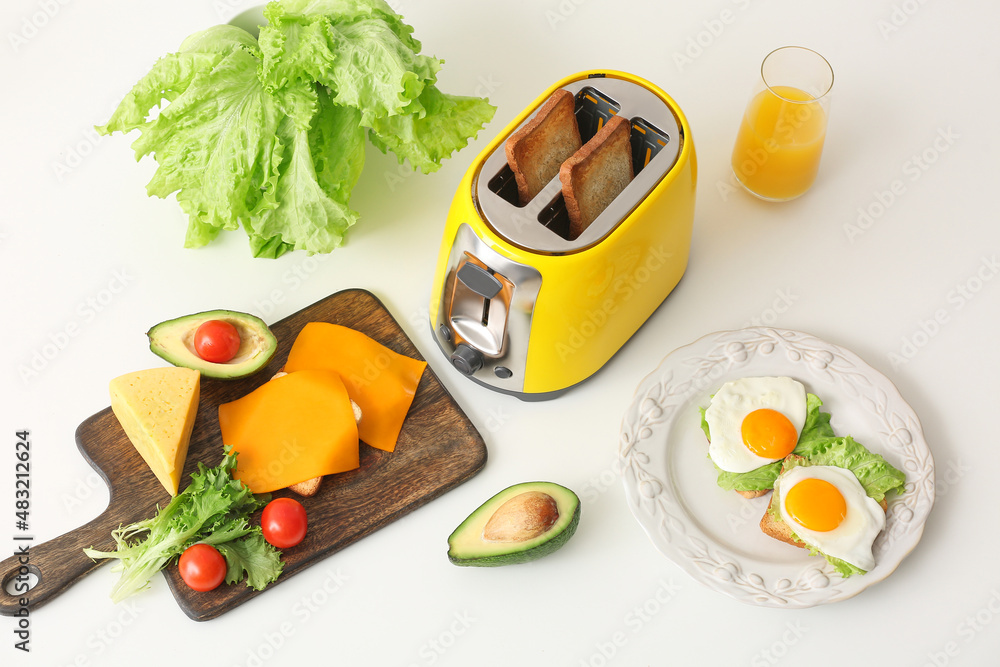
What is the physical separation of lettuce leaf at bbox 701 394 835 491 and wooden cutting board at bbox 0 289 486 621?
0.47 meters

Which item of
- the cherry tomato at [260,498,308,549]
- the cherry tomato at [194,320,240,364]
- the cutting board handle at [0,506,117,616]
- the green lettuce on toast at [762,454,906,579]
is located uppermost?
the green lettuce on toast at [762,454,906,579]

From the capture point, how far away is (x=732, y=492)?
1.57 metres

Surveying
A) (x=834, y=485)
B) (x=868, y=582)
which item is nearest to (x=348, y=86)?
(x=834, y=485)

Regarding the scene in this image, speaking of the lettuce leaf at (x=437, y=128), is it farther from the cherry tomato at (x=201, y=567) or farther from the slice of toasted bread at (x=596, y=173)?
the cherry tomato at (x=201, y=567)

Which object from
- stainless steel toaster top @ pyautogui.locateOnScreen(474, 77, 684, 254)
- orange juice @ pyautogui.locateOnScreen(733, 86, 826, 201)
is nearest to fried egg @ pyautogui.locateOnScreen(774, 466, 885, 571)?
stainless steel toaster top @ pyautogui.locateOnScreen(474, 77, 684, 254)

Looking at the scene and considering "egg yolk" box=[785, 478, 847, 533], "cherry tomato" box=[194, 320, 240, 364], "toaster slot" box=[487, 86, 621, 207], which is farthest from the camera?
"cherry tomato" box=[194, 320, 240, 364]

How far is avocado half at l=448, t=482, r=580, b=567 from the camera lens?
57.3 inches

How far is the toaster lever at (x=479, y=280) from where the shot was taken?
1.47m

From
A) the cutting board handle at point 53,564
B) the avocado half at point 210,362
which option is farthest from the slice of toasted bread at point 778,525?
the cutting board handle at point 53,564

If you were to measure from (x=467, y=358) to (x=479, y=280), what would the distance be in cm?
20

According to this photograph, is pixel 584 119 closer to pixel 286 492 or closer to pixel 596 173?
pixel 596 173

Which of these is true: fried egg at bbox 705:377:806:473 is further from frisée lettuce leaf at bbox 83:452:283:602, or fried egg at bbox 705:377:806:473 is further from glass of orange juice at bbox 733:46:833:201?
frisée lettuce leaf at bbox 83:452:283:602

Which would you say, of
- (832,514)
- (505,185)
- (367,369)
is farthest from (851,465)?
(367,369)

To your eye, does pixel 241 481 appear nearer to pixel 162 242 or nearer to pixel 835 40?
pixel 162 242
